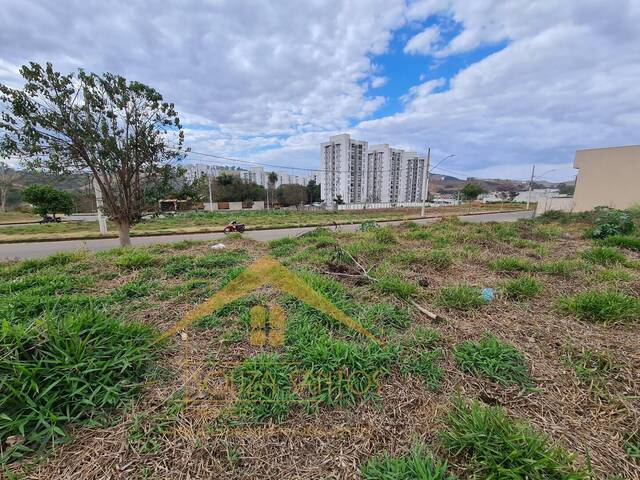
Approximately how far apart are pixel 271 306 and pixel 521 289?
271cm

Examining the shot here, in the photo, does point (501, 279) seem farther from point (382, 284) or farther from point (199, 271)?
point (199, 271)

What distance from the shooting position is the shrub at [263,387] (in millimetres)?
1420

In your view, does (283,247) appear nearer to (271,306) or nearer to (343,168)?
(271,306)

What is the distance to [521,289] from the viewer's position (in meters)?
2.85

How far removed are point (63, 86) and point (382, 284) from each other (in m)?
8.37

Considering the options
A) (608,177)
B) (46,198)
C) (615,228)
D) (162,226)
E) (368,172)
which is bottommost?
(162,226)

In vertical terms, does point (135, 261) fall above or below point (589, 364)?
above

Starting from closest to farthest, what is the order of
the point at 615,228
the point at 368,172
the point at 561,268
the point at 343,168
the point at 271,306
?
the point at 271,306, the point at 561,268, the point at 615,228, the point at 343,168, the point at 368,172

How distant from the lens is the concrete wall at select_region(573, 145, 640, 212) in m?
17.7

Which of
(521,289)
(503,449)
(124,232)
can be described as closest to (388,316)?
(503,449)

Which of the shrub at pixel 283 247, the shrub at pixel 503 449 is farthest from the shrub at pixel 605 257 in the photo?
the shrub at pixel 283 247

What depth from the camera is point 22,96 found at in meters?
5.72

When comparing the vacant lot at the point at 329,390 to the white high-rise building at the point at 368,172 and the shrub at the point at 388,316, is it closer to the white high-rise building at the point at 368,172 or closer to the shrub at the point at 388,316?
the shrub at the point at 388,316

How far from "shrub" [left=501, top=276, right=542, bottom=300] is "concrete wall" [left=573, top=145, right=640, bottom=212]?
2318 cm
